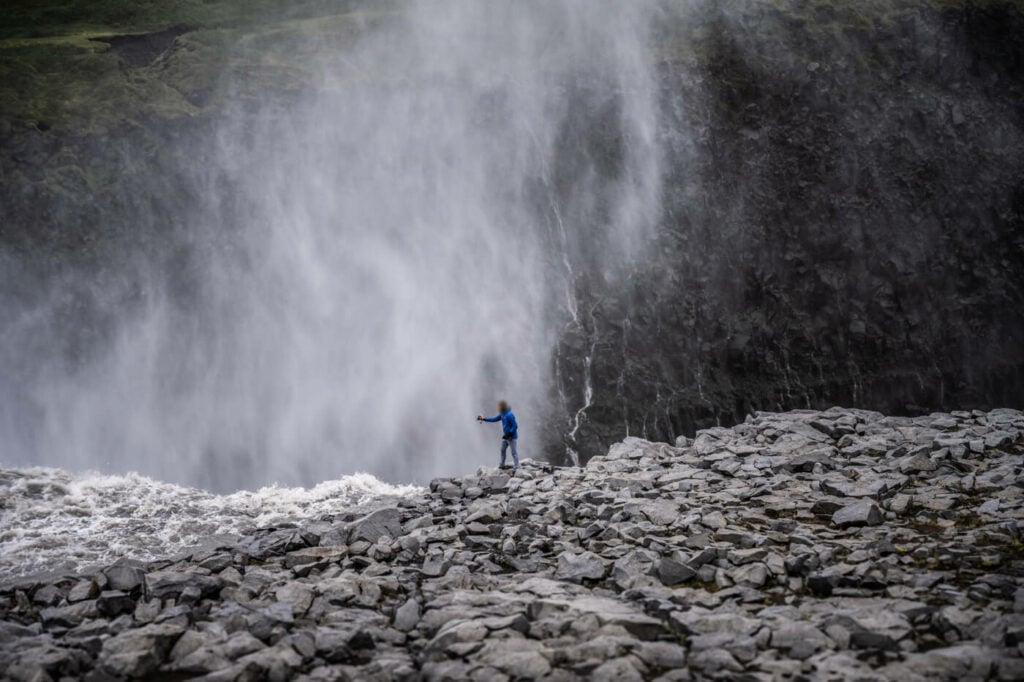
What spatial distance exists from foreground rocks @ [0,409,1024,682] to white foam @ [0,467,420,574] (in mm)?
3230

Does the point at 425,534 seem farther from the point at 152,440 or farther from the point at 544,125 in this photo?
the point at 544,125

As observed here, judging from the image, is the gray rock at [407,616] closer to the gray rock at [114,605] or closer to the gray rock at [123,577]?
the gray rock at [114,605]

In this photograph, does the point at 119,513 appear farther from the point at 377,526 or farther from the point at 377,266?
the point at 377,266

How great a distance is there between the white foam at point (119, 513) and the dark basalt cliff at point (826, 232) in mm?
12052

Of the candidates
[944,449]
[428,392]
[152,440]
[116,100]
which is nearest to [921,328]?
[944,449]

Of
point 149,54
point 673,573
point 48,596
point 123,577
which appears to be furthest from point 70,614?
point 149,54

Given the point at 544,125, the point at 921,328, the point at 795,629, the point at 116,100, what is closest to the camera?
the point at 795,629

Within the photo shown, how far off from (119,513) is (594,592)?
1206 centimetres

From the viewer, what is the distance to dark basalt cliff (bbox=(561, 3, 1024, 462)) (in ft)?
88.3

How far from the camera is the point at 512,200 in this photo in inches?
1196

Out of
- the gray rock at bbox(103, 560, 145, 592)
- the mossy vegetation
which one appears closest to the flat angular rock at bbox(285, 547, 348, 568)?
the gray rock at bbox(103, 560, 145, 592)

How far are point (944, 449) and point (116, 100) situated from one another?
109ft

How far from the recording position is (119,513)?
50.6 feet

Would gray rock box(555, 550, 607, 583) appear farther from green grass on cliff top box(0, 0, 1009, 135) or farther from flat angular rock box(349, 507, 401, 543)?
green grass on cliff top box(0, 0, 1009, 135)
